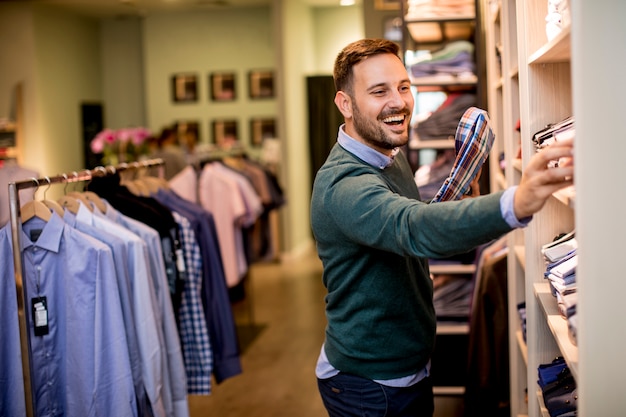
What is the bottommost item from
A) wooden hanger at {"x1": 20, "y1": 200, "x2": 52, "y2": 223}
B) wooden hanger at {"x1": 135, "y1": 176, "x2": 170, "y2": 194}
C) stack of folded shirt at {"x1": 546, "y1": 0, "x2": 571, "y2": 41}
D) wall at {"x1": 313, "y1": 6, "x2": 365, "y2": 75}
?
wooden hanger at {"x1": 20, "y1": 200, "x2": 52, "y2": 223}

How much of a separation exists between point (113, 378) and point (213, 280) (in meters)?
1.09

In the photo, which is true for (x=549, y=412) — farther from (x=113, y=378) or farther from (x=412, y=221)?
(x=113, y=378)

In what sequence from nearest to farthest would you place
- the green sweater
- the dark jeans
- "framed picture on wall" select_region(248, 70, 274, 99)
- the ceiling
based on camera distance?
1. the green sweater
2. the dark jeans
3. the ceiling
4. "framed picture on wall" select_region(248, 70, 274, 99)

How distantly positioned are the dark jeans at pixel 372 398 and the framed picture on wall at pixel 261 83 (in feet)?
29.6

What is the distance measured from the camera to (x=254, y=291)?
777 centimetres

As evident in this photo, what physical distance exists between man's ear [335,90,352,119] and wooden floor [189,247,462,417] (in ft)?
7.73

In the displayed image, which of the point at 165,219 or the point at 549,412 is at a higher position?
the point at 165,219

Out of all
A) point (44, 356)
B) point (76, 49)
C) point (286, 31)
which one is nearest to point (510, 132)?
point (44, 356)

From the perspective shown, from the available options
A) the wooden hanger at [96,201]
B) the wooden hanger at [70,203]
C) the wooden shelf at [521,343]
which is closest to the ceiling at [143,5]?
the wooden hanger at [96,201]

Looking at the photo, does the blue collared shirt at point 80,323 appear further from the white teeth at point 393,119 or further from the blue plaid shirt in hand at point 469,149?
the blue plaid shirt in hand at point 469,149

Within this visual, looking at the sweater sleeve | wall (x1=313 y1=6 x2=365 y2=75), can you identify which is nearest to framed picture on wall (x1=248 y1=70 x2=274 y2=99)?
wall (x1=313 y1=6 x2=365 y2=75)

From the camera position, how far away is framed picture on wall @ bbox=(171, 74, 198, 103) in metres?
11.0

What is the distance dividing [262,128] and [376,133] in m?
9.11

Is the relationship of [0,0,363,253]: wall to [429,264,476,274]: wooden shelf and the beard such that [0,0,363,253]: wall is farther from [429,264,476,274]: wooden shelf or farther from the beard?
the beard
